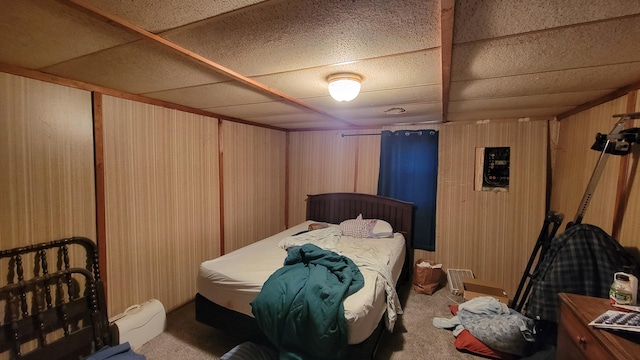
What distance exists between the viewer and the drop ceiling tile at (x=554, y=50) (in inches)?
44.4

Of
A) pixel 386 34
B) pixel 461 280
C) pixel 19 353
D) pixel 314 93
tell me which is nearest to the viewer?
pixel 386 34

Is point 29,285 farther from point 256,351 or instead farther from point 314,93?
point 314,93

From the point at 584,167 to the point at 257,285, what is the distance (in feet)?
9.79

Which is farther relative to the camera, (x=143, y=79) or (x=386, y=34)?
(x=143, y=79)

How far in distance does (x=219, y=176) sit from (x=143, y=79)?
1.56 meters

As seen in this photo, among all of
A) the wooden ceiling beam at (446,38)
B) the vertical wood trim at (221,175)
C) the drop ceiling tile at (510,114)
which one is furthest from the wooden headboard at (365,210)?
the wooden ceiling beam at (446,38)

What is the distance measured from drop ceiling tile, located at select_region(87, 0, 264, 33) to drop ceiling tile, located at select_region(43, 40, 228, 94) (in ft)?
0.75

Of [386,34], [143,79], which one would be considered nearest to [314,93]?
[386,34]

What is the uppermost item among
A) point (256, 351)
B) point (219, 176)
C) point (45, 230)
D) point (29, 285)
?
point (219, 176)

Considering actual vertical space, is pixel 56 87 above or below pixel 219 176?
above

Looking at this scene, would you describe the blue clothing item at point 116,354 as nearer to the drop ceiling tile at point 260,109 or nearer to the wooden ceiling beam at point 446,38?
the drop ceiling tile at point 260,109

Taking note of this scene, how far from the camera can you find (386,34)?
3.88 ft

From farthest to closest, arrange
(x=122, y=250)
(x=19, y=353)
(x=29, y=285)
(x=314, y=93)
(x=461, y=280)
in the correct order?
(x=461, y=280) → (x=122, y=250) → (x=314, y=93) → (x=29, y=285) → (x=19, y=353)

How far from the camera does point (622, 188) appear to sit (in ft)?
6.06
